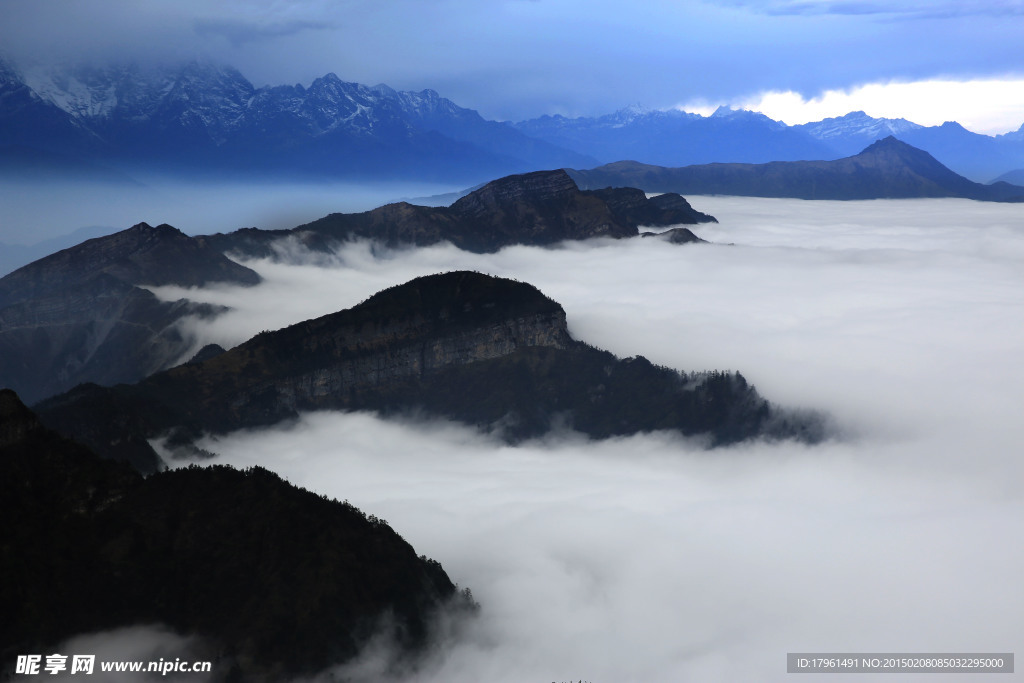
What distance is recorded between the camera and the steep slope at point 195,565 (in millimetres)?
82312

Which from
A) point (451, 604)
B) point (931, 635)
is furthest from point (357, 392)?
point (931, 635)

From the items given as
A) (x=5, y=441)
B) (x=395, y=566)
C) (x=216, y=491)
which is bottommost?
(x=395, y=566)

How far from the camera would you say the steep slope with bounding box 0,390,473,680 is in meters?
82.3

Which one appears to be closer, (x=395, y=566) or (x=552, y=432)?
(x=395, y=566)

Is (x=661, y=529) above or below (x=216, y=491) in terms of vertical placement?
below

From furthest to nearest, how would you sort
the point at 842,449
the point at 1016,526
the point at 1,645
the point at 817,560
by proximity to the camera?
1. the point at 842,449
2. the point at 1016,526
3. the point at 817,560
4. the point at 1,645

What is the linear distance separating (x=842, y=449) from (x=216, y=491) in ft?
468

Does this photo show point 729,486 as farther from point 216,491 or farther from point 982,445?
point 216,491

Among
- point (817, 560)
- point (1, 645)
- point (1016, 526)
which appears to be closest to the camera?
point (1, 645)

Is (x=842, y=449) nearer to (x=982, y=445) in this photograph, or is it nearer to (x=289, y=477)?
(x=982, y=445)

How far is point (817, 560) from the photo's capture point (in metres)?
130

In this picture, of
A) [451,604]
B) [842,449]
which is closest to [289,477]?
[451,604]

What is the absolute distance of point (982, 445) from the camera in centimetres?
18788

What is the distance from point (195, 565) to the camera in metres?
89.8
